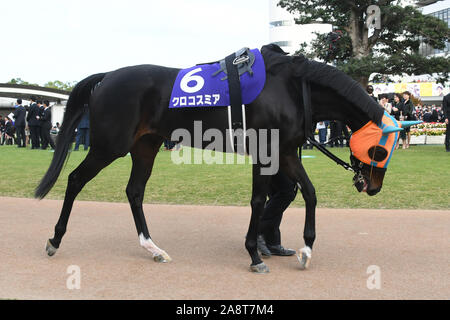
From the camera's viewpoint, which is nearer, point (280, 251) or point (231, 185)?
point (280, 251)

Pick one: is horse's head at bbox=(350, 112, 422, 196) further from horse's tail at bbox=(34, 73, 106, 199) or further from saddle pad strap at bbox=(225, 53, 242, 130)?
horse's tail at bbox=(34, 73, 106, 199)

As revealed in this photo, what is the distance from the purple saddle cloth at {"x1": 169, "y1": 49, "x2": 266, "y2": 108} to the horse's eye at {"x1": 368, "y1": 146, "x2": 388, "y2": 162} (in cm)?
103

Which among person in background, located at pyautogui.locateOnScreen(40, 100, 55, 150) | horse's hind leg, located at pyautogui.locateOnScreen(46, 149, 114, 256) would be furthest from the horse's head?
person in background, located at pyautogui.locateOnScreen(40, 100, 55, 150)

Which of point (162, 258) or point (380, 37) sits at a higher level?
point (380, 37)

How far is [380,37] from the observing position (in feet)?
69.1

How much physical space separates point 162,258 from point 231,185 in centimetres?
435

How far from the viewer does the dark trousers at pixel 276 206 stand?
4426 millimetres

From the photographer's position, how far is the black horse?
3.91 m

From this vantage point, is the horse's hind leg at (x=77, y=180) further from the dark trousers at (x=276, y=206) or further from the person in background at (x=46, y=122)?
the person in background at (x=46, y=122)

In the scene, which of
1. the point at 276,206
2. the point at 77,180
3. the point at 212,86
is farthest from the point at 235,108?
the point at 77,180

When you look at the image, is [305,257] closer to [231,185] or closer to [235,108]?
[235,108]

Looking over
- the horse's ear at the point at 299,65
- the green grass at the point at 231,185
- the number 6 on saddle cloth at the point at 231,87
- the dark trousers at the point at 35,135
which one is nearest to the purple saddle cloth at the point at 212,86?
the number 6 on saddle cloth at the point at 231,87

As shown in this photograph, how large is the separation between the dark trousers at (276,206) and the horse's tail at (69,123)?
6.28 feet

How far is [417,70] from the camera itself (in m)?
19.5
